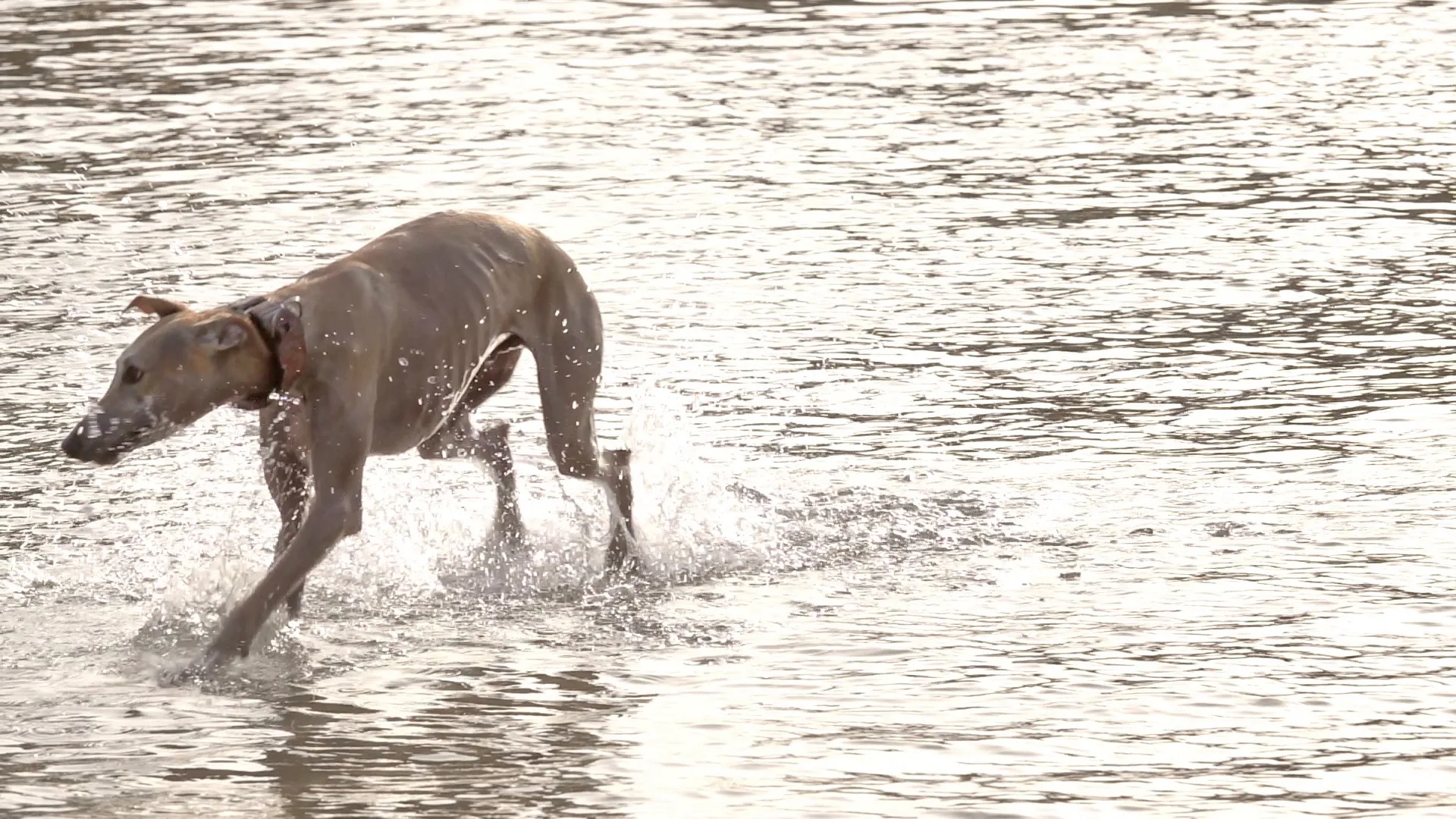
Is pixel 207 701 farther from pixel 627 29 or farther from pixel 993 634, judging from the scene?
pixel 627 29

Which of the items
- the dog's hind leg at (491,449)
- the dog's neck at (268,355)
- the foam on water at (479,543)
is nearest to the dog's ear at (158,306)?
the dog's neck at (268,355)

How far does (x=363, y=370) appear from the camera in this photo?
6164 mm

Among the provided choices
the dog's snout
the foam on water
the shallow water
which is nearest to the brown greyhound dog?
the dog's snout

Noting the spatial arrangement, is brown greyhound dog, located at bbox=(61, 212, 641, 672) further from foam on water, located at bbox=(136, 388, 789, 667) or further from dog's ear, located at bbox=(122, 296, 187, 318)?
foam on water, located at bbox=(136, 388, 789, 667)

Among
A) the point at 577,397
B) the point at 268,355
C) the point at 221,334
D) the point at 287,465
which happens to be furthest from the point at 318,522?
the point at 577,397

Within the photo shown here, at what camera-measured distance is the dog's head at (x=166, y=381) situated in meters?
5.77

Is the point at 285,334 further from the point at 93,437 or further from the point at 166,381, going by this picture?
the point at 93,437

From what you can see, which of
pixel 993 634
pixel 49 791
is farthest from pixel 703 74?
pixel 49 791

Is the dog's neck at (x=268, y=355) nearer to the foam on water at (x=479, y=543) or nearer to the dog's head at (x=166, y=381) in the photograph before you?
the dog's head at (x=166, y=381)

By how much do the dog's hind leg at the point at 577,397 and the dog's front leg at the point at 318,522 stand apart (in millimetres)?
1000

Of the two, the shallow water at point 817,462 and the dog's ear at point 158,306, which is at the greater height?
the dog's ear at point 158,306

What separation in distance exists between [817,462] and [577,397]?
1458 millimetres

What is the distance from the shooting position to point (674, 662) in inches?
246

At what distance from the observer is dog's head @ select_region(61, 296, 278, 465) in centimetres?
577
